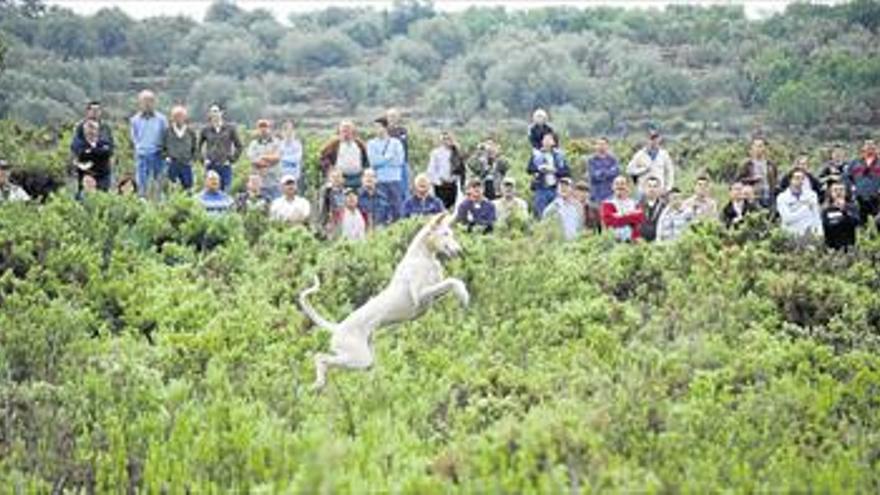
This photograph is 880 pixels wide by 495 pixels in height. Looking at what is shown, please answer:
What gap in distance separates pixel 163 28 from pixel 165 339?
2990 inches

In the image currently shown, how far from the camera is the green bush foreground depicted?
874cm

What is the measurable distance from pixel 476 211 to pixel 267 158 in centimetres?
346

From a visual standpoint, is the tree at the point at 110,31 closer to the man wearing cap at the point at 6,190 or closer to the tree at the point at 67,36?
the tree at the point at 67,36

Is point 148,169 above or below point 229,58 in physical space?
above

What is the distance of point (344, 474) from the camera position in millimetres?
8438

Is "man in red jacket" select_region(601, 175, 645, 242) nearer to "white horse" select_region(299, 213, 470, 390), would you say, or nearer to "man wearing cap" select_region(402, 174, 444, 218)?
"man wearing cap" select_region(402, 174, 444, 218)

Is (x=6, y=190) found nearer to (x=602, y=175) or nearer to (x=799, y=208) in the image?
(x=602, y=175)

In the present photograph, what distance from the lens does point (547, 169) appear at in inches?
766

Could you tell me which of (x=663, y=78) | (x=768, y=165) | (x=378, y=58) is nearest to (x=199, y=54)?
(x=378, y=58)

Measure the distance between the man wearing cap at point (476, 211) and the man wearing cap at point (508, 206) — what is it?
0.15 meters

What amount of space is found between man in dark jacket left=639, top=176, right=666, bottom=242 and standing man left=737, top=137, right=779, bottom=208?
1.48 meters

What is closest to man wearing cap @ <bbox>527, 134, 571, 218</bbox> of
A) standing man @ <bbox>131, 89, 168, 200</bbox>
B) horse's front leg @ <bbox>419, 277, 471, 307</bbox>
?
standing man @ <bbox>131, 89, 168, 200</bbox>

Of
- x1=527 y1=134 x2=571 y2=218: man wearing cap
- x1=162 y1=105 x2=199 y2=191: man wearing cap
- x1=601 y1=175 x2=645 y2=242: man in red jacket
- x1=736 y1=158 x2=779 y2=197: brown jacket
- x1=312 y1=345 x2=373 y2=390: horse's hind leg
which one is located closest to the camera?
x1=312 y1=345 x2=373 y2=390: horse's hind leg

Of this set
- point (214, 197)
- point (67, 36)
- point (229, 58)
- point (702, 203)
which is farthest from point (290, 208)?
point (229, 58)
